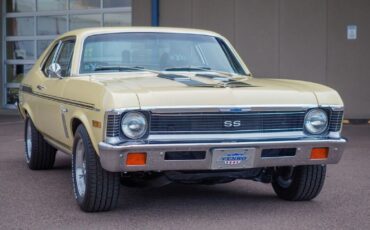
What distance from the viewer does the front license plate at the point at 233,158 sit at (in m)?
5.50

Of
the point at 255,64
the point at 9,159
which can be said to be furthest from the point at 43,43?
the point at 9,159

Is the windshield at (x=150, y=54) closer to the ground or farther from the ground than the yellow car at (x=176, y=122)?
farther from the ground

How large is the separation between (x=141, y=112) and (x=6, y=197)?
2169 millimetres

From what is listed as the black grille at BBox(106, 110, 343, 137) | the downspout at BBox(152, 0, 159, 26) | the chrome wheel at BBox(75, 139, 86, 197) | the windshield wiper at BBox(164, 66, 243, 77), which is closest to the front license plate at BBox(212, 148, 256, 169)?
the black grille at BBox(106, 110, 343, 137)

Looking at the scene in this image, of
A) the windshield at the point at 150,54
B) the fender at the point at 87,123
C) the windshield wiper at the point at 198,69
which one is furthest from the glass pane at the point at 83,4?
the fender at the point at 87,123

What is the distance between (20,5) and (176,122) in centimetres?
1432

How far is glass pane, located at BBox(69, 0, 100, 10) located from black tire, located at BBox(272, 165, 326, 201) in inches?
471

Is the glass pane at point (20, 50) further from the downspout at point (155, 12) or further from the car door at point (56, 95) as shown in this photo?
the car door at point (56, 95)

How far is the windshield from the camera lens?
6703 millimetres

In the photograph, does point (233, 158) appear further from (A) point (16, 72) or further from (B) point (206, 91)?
(A) point (16, 72)

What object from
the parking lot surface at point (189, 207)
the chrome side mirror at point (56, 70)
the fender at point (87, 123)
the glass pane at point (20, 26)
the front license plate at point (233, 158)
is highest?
the glass pane at point (20, 26)

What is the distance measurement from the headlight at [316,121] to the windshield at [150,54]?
1432 mm

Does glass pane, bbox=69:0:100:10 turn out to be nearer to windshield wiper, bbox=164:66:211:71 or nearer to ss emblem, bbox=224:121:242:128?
windshield wiper, bbox=164:66:211:71

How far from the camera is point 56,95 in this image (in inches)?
270
